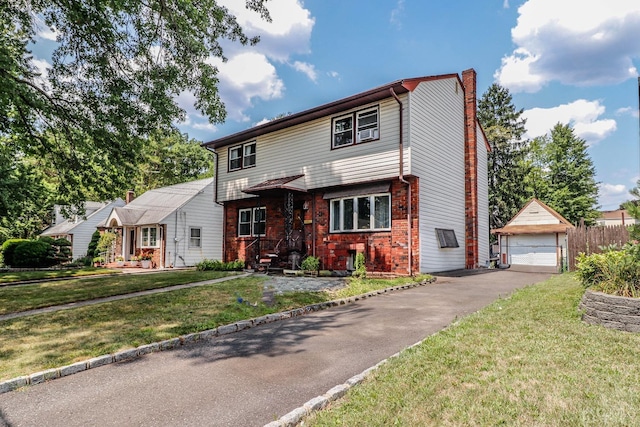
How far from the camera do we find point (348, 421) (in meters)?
2.76

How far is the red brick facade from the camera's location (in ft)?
41.5

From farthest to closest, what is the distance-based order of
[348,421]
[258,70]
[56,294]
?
[258,70] < [56,294] < [348,421]

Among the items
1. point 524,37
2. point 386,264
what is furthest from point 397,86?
point 386,264

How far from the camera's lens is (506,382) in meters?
3.28

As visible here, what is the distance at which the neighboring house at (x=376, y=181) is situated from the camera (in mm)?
12766

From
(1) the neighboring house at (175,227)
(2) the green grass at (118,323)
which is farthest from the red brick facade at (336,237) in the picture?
(2) the green grass at (118,323)

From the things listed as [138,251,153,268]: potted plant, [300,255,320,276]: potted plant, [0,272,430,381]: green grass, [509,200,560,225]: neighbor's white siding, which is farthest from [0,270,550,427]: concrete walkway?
[509,200,560,225]: neighbor's white siding

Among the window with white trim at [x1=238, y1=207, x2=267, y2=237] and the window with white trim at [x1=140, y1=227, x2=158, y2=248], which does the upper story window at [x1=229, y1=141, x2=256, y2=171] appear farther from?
the window with white trim at [x1=140, y1=227, x2=158, y2=248]

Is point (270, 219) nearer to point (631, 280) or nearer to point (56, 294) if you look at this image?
point (56, 294)

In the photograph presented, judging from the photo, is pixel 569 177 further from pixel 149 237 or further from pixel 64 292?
pixel 64 292

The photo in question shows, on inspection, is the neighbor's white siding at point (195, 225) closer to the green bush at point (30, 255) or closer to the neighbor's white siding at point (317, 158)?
the neighbor's white siding at point (317, 158)

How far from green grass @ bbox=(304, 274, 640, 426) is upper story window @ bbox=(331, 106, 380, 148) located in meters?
9.63

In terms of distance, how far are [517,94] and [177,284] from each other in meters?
39.5

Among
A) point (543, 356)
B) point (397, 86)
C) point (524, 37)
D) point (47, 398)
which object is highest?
point (524, 37)
